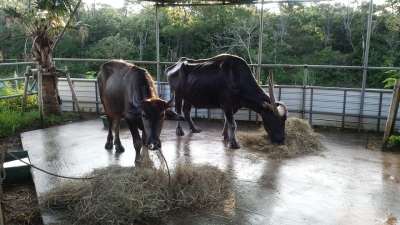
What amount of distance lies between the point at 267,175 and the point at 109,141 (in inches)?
123

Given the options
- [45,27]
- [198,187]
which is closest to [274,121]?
[198,187]

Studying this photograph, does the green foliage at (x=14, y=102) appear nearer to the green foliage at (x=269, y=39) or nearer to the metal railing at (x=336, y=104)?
the metal railing at (x=336, y=104)

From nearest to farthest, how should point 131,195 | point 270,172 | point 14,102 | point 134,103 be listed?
1. point 131,195
2. point 134,103
3. point 270,172
4. point 14,102

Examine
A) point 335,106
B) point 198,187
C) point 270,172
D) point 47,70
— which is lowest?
point 270,172

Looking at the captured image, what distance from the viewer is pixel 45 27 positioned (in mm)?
9086

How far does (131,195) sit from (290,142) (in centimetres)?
369

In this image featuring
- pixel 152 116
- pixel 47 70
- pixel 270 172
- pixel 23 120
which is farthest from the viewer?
pixel 47 70

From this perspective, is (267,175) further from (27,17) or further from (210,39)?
(210,39)

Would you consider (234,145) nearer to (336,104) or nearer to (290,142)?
(290,142)

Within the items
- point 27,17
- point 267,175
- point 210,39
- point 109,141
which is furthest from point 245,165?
point 210,39

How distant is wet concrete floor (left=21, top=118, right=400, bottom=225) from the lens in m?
4.09

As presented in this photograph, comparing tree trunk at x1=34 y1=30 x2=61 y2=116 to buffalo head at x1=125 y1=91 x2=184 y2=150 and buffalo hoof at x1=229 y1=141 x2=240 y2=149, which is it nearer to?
buffalo hoof at x1=229 y1=141 x2=240 y2=149

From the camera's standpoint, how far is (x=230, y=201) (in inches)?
175

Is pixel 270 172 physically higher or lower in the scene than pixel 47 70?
lower
